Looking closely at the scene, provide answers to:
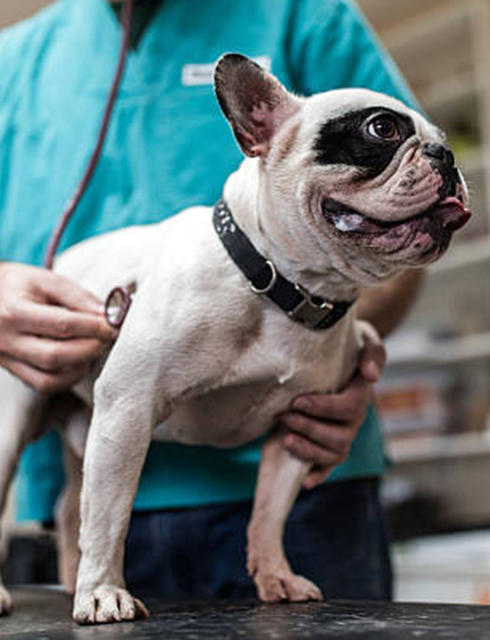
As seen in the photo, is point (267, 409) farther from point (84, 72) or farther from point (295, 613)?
point (84, 72)

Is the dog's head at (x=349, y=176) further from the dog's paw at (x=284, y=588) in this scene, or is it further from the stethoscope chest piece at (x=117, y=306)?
the dog's paw at (x=284, y=588)

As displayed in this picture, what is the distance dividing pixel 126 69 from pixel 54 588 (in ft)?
2.18

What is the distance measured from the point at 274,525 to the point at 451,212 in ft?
1.20

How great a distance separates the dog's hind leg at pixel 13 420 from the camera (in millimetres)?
986

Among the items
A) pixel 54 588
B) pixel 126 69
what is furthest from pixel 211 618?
pixel 126 69

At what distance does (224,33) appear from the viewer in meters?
1.25

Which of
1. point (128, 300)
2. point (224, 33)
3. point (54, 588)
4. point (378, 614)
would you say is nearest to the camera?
point (378, 614)

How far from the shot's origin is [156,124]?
1239 millimetres

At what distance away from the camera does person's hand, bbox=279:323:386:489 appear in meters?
0.96

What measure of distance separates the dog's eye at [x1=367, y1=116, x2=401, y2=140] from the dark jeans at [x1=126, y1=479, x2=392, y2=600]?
1.70 feet

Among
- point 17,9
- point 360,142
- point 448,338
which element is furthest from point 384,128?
point 17,9

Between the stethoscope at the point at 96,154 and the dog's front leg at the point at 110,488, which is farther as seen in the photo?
the stethoscope at the point at 96,154

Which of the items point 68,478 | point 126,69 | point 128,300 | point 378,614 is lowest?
point 378,614

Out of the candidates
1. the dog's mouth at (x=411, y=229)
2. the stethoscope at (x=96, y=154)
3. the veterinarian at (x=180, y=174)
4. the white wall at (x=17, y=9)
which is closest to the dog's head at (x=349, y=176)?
the dog's mouth at (x=411, y=229)
